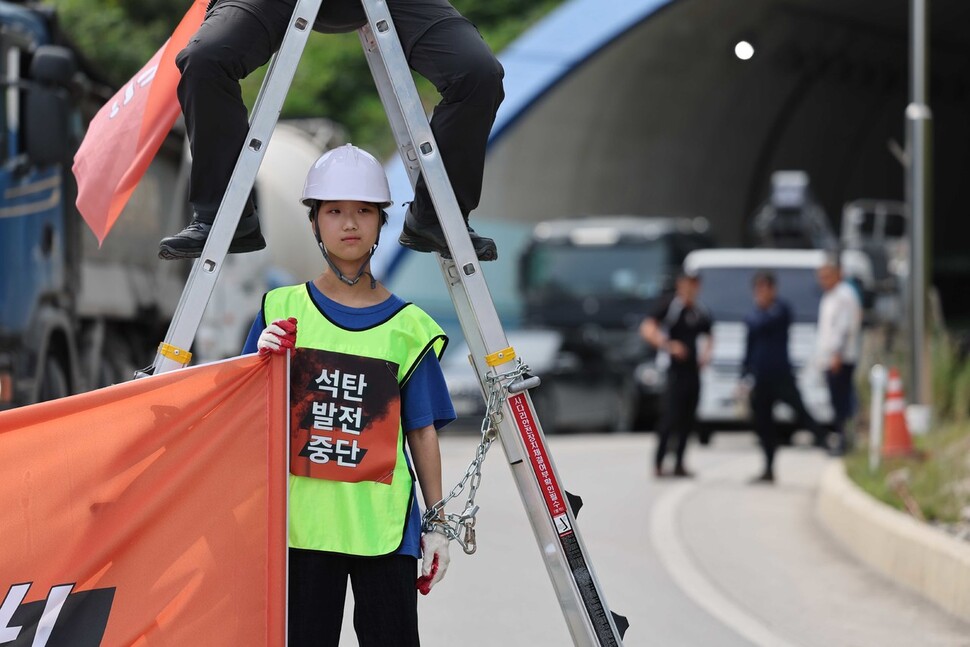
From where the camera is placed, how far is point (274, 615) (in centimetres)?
419

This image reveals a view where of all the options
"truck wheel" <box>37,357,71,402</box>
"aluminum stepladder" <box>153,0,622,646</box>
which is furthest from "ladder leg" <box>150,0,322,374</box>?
"truck wheel" <box>37,357,71,402</box>

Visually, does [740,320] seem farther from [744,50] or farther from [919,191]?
[744,50]

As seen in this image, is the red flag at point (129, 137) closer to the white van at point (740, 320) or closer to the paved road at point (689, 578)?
the paved road at point (689, 578)

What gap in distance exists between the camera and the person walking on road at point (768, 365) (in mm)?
15703

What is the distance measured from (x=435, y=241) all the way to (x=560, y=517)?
793 millimetres

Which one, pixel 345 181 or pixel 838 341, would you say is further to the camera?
pixel 838 341

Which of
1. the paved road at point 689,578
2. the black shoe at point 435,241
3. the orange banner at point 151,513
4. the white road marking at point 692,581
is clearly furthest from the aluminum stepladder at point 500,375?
the white road marking at point 692,581

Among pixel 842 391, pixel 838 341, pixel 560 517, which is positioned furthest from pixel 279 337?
pixel 842 391

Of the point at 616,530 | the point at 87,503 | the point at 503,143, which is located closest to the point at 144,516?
the point at 87,503

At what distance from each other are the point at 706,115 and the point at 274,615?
37072 mm

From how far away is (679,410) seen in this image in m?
16.0

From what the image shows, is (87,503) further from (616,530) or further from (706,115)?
(706,115)

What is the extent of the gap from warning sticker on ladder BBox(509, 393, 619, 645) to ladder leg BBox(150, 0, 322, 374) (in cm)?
84

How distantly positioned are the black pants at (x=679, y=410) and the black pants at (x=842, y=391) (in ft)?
7.52
